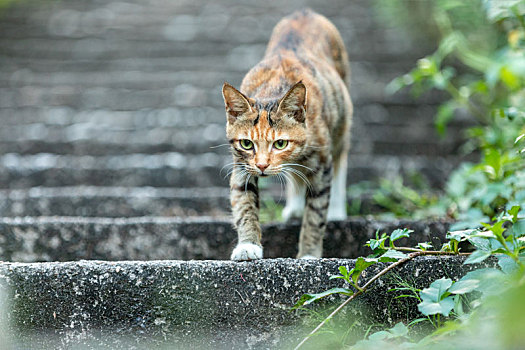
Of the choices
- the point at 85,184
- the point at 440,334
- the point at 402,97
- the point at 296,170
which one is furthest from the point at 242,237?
the point at 402,97

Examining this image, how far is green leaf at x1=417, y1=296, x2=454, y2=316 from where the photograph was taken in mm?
1734

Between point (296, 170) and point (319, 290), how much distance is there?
854 mm

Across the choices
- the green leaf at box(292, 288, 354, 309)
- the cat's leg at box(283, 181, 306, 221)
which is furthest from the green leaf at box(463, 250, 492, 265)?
the cat's leg at box(283, 181, 306, 221)

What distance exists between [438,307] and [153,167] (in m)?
2.93

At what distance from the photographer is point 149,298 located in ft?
6.74

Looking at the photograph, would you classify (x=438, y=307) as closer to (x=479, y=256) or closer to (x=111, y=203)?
(x=479, y=256)

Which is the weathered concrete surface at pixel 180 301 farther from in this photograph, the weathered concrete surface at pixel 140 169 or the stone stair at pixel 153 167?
the weathered concrete surface at pixel 140 169

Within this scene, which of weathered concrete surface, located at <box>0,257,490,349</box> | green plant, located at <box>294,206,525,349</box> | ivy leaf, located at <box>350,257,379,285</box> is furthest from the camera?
weathered concrete surface, located at <box>0,257,490,349</box>

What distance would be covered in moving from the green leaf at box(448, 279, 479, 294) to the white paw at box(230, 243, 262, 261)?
938 millimetres

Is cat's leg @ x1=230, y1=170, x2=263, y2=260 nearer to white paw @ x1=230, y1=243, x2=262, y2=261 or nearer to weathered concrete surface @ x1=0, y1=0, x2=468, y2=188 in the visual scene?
white paw @ x1=230, y1=243, x2=262, y2=261

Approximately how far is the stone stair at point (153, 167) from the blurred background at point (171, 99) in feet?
0.05

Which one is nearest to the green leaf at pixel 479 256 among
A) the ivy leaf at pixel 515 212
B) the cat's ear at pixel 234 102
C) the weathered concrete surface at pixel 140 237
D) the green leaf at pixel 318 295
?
the ivy leaf at pixel 515 212

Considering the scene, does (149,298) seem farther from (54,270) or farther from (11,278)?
(11,278)

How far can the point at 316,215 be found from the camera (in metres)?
2.90
